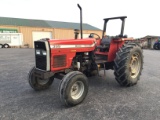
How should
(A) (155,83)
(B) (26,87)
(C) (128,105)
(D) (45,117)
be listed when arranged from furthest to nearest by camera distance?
(A) (155,83) → (B) (26,87) → (C) (128,105) → (D) (45,117)

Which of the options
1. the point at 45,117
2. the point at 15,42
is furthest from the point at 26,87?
the point at 15,42

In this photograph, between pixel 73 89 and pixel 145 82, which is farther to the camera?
pixel 145 82

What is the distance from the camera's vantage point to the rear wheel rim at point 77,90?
3.80 meters

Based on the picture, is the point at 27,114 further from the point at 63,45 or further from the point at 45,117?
the point at 63,45

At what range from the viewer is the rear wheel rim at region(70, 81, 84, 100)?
3796mm

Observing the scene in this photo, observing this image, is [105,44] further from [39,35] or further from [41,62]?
[39,35]

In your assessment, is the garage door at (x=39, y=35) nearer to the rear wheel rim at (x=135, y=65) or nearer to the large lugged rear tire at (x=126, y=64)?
the rear wheel rim at (x=135, y=65)

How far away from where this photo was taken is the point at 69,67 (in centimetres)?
416

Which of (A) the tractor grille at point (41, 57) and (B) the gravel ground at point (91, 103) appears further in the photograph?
(A) the tractor grille at point (41, 57)

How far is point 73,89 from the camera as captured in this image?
382cm

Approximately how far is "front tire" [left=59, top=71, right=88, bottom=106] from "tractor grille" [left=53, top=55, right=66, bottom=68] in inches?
16.0

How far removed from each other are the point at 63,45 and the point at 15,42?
81.6ft

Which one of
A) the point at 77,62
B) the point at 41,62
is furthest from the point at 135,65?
the point at 41,62

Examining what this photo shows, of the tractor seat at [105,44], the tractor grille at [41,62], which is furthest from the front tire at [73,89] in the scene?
the tractor seat at [105,44]
